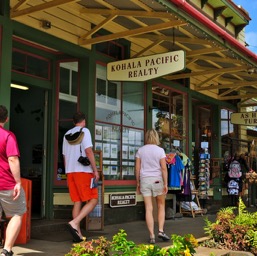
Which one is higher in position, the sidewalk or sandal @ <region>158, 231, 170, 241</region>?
sandal @ <region>158, 231, 170, 241</region>

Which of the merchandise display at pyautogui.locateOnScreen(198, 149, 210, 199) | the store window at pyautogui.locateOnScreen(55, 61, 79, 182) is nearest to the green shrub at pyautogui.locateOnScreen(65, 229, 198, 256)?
the store window at pyautogui.locateOnScreen(55, 61, 79, 182)

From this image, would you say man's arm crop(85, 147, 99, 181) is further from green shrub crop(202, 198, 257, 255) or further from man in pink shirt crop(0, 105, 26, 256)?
green shrub crop(202, 198, 257, 255)

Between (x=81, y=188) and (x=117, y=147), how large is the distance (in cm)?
265

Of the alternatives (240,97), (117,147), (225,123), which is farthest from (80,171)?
(225,123)

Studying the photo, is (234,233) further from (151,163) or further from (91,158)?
(91,158)

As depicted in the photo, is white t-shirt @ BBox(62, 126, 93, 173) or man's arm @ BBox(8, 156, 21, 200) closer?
man's arm @ BBox(8, 156, 21, 200)

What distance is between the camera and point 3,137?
4.89 meters

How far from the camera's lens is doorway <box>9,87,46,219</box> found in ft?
27.2

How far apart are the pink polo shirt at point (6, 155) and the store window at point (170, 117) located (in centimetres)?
557

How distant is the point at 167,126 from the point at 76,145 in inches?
180

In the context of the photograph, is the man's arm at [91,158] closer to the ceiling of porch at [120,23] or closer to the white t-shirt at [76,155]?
the white t-shirt at [76,155]

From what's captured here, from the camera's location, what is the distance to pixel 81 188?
645 centimetres

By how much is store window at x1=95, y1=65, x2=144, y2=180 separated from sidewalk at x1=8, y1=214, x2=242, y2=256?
47.1 inches

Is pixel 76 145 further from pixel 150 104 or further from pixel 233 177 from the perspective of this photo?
pixel 233 177
